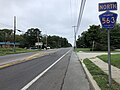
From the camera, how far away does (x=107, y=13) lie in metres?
9.54

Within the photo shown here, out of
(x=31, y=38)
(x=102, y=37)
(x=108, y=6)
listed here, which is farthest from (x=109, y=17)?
(x=31, y=38)

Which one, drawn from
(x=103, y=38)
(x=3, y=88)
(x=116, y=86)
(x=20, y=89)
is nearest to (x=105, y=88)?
(x=116, y=86)

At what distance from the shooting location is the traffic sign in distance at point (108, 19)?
31.0 feet

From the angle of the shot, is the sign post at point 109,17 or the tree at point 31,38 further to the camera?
the tree at point 31,38

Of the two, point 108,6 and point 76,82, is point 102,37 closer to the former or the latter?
Answer: point 76,82

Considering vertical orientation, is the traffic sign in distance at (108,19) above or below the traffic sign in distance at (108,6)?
below

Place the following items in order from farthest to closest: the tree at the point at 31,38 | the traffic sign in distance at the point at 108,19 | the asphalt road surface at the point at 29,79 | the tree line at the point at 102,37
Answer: the tree at the point at 31,38 → the tree line at the point at 102,37 → the asphalt road surface at the point at 29,79 → the traffic sign in distance at the point at 108,19

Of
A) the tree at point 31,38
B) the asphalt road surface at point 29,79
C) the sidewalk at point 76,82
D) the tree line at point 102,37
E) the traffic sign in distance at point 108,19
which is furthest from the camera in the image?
the tree at point 31,38

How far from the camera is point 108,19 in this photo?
31.2ft

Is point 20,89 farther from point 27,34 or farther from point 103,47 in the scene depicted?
point 27,34

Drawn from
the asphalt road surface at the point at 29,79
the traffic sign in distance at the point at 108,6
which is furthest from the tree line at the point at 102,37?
the traffic sign in distance at the point at 108,6

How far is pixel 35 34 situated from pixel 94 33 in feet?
218

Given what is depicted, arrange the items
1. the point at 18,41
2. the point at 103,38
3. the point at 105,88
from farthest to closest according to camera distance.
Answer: the point at 18,41 → the point at 103,38 → the point at 105,88

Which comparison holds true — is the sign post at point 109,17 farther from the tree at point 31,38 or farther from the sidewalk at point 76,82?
the tree at point 31,38
